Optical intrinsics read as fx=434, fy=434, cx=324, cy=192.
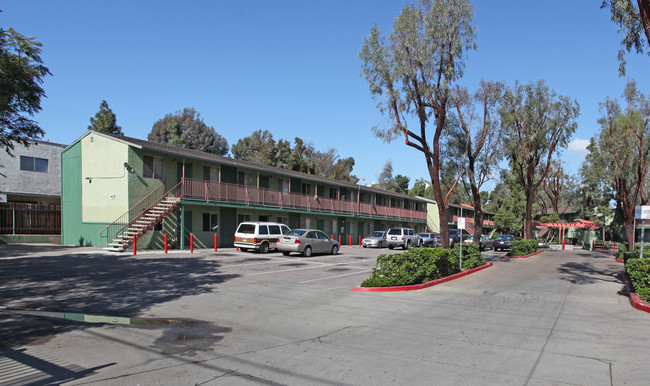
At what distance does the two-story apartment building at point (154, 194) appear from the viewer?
2367 centimetres

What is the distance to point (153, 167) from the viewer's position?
984 inches

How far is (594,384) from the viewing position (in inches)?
203

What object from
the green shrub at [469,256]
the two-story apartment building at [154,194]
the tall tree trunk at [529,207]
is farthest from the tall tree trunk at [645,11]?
the tall tree trunk at [529,207]

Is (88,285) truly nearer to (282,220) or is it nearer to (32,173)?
(32,173)

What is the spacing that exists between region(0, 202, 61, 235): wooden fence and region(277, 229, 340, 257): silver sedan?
49.4 feet

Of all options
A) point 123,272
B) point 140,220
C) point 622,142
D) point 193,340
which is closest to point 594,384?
point 193,340

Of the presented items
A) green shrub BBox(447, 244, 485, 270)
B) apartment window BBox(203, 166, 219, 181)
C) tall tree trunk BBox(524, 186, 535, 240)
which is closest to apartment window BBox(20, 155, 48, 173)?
apartment window BBox(203, 166, 219, 181)

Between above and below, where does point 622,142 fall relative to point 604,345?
above

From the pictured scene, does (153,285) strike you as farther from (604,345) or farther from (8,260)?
(604,345)

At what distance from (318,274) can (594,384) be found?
37.0 feet

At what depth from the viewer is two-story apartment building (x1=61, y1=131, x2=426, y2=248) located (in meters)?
23.7

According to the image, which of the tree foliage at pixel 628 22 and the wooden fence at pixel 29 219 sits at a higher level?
the tree foliage at pixel 628 22

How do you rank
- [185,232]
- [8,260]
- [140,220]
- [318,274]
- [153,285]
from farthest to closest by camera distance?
[185,232], [140,220], [8,260], [318,274], [153,285]

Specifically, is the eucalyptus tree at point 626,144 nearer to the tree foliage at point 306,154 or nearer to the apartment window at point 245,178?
the apartment window at point 245,178
